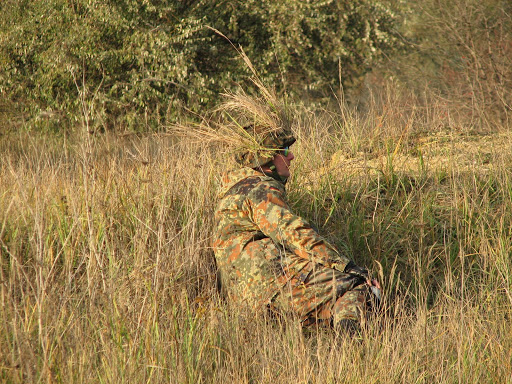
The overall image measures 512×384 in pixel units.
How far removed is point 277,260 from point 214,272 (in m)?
0.71

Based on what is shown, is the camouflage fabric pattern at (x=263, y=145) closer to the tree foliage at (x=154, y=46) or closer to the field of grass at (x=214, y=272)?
the field of grass at (x=214, y=272)

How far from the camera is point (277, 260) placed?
136 inches

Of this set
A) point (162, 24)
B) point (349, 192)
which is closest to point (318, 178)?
point (349, 192)

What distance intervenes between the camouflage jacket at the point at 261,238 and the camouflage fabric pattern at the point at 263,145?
0.12 m

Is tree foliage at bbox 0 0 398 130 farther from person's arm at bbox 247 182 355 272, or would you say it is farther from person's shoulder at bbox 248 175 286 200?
person's arm at bbox 247 182 355 272

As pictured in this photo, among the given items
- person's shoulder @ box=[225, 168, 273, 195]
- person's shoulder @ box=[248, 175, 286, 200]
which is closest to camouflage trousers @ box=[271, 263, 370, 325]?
person's shoulder @ box=[248, 175, 286, 200]

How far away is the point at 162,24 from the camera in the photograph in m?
10.1

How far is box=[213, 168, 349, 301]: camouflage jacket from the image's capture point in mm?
3354

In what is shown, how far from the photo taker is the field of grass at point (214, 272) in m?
2.65

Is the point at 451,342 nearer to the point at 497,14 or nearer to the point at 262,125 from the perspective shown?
the point at 262,125

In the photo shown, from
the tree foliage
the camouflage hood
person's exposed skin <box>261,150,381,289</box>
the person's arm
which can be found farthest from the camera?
the tree foliage

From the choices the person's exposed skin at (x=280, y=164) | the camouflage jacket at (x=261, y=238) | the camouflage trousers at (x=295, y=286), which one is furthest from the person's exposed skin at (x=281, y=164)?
the camouflage trousers at (x=295, y=286)

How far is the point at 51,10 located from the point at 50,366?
9157mm

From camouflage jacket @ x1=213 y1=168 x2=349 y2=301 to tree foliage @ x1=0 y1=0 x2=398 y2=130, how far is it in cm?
553
